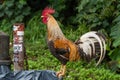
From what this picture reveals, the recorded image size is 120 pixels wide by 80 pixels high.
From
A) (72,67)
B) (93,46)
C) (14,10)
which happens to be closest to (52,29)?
(72,67)

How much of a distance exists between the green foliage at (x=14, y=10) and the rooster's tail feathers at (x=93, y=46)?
262cm

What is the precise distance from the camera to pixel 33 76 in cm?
559

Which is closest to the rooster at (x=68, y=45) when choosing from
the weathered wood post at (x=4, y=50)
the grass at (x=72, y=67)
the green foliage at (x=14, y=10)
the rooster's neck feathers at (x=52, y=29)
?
the rooster's neck feathers at (x=52, y=29)

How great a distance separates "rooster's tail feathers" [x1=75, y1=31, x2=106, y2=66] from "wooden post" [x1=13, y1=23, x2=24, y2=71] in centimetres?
151

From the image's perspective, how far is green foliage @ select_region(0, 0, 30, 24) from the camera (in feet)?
31.7

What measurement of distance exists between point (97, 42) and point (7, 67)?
6.40ft

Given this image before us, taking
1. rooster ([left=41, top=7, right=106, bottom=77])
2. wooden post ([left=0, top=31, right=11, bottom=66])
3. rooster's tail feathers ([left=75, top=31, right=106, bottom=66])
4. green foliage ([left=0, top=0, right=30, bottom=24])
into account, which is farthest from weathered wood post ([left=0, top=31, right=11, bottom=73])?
green foliage ([left=0, top=0, right=30, bottom=24])

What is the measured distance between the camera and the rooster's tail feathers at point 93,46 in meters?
7.25

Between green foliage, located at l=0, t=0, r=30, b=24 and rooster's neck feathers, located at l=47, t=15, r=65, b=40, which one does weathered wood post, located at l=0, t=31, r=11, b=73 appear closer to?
rooster's neck feathers, located at l=47, t=15, r=65, b=40

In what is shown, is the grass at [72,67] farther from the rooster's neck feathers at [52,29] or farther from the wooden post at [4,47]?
the wooden post at [4,47]

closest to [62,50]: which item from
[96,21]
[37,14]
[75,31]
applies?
[96,21]

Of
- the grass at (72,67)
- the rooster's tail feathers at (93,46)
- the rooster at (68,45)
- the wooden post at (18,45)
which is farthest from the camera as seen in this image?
the rooster's tail feathers at (93,46)

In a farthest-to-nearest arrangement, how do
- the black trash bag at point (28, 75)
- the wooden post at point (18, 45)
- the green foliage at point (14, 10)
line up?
the green foliage at point (14, 10) < the wooden post at point (18, 45) < the black trash bag at point (28, 75)

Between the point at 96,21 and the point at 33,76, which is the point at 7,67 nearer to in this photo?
the point at 33,76
